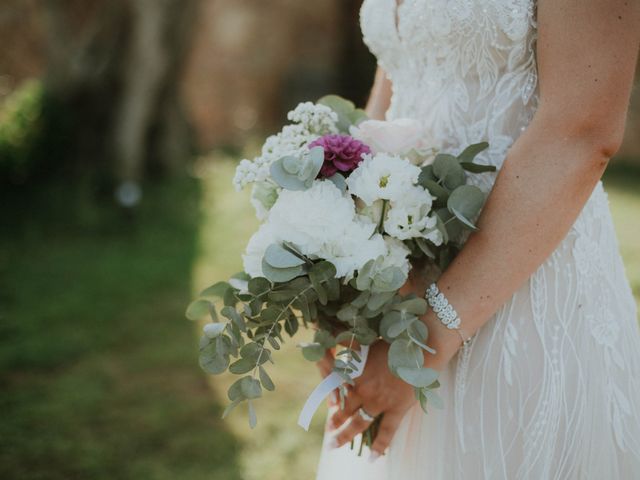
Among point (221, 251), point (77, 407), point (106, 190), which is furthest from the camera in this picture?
point (106, 190)

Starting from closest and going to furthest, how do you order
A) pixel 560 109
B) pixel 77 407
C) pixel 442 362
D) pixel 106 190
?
pixel 560 109
pixel 442 362
pixel 77 407
pixel 106 190

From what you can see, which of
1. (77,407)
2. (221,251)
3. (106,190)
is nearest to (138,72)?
(106,190)

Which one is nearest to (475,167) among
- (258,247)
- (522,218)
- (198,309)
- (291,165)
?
(522,218)

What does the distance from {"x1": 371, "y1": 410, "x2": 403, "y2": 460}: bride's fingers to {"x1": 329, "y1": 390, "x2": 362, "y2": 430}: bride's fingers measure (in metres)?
0.07

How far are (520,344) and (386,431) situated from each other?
0.36 meters

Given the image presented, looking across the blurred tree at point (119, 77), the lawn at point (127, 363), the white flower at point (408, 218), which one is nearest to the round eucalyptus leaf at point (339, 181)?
the white flower at point (408, 218)

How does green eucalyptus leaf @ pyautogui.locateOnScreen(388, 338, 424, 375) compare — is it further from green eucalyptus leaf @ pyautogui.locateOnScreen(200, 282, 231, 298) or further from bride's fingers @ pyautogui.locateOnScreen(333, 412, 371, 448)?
green eucalyptus leaf @ pyautogui.locateOnScreen(200, 282, 231, 298)

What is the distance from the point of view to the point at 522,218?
1.43 meters

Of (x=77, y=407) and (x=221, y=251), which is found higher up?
(x=221, y=251)

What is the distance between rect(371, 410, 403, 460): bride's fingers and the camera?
5.12 ft

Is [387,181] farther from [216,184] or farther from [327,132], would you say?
[216,184]

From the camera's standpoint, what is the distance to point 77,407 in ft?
12.5

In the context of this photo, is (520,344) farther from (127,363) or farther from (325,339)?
(127,363)

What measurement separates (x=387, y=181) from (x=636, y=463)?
0.86 metres
